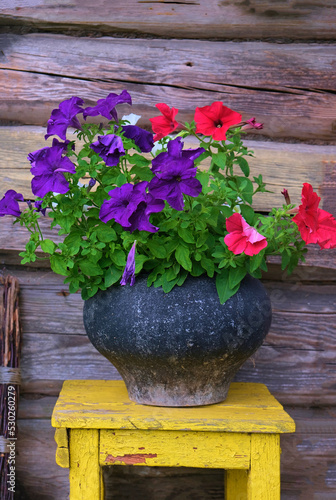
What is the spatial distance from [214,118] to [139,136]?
7.5 inches

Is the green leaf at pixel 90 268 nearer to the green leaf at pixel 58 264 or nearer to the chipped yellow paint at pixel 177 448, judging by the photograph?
the green leaf at pixel 58 264

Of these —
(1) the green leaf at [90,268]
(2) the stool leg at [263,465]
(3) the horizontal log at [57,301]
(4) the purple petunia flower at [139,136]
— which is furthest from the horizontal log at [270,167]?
(2) the stool leg at [263,465]

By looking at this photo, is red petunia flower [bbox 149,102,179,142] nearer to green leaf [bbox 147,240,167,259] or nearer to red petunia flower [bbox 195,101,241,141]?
red petunia flower [bbox 195,101,241,141]

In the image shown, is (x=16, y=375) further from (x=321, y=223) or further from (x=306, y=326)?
(x=321, y=223)

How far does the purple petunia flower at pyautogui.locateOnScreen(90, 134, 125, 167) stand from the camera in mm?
1150

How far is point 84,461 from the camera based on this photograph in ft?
3.94

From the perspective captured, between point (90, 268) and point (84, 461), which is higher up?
point (90, 268)

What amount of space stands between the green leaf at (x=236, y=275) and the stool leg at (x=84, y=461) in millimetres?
442

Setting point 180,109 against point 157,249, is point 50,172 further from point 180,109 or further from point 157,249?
point 180,109

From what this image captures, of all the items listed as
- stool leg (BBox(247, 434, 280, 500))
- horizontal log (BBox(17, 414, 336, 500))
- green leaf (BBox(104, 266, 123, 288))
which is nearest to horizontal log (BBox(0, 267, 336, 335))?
horizontal log (BBox(17, 414, 336, 500))

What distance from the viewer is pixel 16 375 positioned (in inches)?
64.9

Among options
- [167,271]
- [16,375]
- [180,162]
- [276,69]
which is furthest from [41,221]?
[276,69]

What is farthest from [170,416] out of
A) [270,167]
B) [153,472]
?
[270,167]

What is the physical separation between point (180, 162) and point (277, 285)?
2.46 feet
